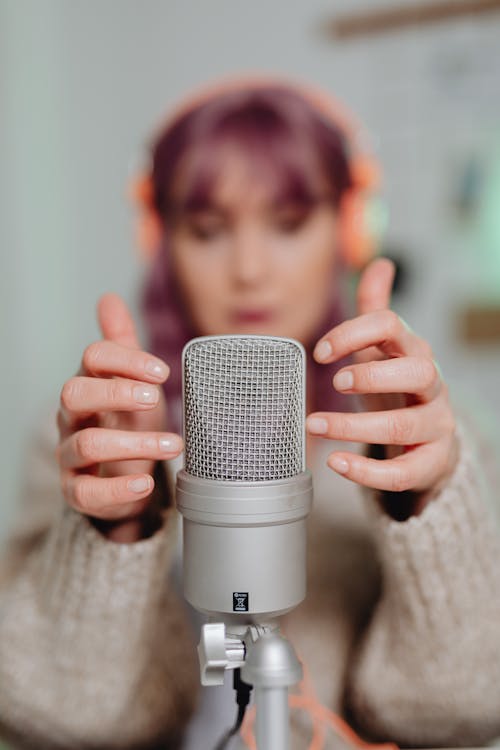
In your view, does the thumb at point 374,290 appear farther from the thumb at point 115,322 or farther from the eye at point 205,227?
the eye at point 205,227

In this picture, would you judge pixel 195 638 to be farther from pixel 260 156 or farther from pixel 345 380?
pixel 260 156

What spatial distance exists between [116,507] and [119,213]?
1.17 metres

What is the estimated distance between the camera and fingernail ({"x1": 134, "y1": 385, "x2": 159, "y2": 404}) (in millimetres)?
387

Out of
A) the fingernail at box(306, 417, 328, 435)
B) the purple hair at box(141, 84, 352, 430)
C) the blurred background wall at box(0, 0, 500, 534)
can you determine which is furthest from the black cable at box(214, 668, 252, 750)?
the blurred background wall at box(0, 0, 500, 534)

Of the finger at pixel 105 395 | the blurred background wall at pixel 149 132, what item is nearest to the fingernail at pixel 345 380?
the finger at pixel 105 395

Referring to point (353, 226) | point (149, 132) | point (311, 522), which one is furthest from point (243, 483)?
point (149, 132)

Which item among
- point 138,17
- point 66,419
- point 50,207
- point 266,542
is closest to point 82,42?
point 138,17

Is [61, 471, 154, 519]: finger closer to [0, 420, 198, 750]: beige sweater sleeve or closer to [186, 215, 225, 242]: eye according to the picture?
[0, 420, 198, 750]: beige sweater sleeve

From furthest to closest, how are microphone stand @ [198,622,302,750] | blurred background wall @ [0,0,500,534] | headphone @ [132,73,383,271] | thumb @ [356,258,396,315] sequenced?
blurred background wall @ [0,0,500,534], headphone @ [132,73,383,271], thumb @ [356,258,396,315], microphone stand @ [198,622,302,750]

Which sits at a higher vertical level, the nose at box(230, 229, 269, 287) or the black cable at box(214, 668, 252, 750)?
the nose at box(230, 229, 269, 287)

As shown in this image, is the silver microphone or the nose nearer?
the silver microphone

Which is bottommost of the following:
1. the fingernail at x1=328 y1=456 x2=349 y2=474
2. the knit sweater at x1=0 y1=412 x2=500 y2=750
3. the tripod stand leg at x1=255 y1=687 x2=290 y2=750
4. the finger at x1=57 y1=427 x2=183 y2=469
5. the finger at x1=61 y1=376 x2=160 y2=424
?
the knit sweater at x1=0 y1=412 x2=500 y2=750

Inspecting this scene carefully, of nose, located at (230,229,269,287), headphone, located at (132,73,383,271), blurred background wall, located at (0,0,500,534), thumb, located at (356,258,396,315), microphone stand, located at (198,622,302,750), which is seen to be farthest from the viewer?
blurred background wall, located at (0,0,500,534)

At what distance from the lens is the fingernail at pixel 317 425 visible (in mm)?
389
